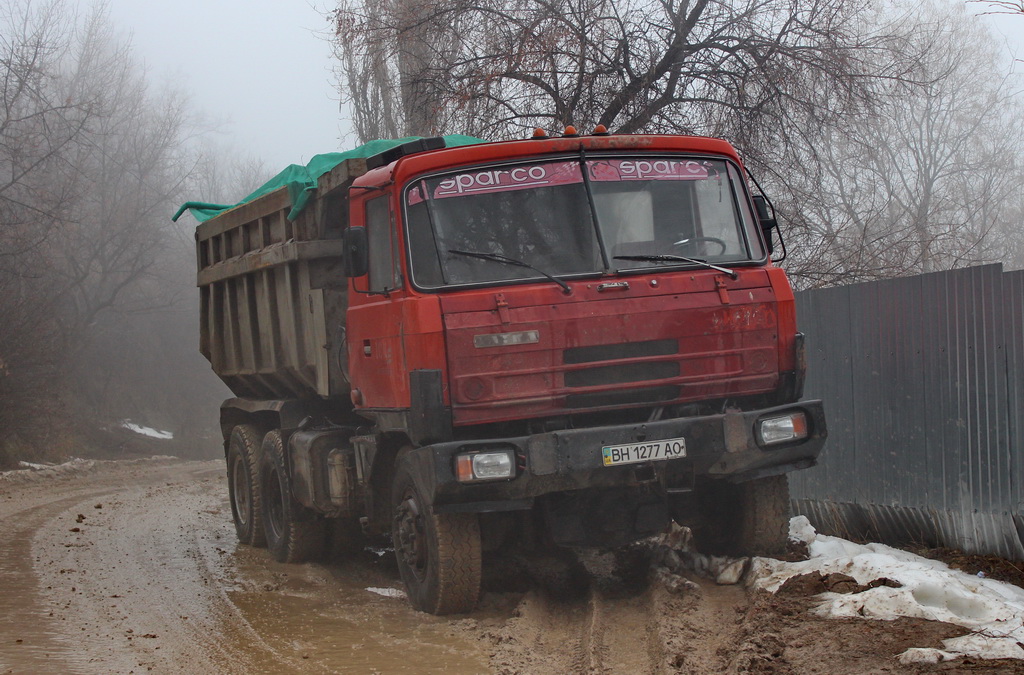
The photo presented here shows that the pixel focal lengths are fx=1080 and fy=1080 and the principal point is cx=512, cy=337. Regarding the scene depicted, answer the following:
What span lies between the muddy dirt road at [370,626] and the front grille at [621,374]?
4.07 ft

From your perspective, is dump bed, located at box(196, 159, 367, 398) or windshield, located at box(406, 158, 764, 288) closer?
windshield, located at box(406, 158, 764, 288)

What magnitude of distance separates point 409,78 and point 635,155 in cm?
728

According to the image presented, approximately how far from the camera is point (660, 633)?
5.31m

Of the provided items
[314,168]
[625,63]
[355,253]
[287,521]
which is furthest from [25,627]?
[625,63]

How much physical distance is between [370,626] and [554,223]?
2.52m

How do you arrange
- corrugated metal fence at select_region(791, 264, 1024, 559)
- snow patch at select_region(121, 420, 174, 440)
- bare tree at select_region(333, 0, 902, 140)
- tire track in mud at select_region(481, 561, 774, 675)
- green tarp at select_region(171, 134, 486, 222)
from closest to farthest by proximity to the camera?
tire track in mud at select_region(481, 561, 774, 675)
corrugated metal fence at select_region(791, 264, 1024, 559)
green tarp at select_region(171, 134, 486, 222)
bare tree at select_region(333, 0, 902, 140)
snow patch at select_region(121, 420, 174, 440)

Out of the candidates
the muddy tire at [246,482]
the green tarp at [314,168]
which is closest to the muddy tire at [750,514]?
the green tarp at [314,168]

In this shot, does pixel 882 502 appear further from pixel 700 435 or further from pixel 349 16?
pixel 349 16

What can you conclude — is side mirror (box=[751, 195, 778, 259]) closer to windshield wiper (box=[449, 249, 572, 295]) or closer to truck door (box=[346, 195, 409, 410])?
windshield wiper (box=[449, 249, 572, 295])

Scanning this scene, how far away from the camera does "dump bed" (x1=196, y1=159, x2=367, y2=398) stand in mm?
7719

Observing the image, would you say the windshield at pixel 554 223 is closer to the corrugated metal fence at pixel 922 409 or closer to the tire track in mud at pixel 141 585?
the corrugated metal fence at pixel 922 409

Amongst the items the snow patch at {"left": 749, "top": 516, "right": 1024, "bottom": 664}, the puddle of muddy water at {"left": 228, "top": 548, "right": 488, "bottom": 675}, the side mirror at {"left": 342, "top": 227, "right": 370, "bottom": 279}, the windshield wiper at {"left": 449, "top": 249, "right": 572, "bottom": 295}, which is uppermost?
the side mirror at {"left": 342, "top": 227, "right": 370, "bottom": 279}

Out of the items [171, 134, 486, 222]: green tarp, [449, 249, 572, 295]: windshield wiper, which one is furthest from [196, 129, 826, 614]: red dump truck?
[171, 134, 486, 222]: green tarp

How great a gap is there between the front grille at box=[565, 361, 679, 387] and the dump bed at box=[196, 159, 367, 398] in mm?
2158
